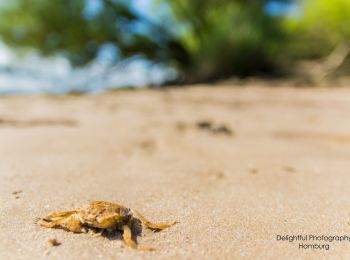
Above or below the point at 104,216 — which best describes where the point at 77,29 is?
above

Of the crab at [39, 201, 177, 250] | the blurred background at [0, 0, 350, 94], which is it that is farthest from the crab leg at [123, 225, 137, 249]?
the blurred background at [0, 0, 350, 94]

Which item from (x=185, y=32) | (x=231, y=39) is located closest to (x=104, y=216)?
(x=231, y=39)

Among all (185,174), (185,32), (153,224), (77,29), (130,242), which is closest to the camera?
(130,242)

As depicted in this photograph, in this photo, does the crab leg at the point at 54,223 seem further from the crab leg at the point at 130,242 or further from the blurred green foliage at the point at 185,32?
the blurred green foliage at the point at 185,32

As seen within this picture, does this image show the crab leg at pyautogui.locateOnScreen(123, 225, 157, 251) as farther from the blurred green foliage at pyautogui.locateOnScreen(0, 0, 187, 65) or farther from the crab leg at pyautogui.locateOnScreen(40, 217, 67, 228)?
the blurred green foliage at pyautogui.locateOnScreen(0, 0, 187, 65)

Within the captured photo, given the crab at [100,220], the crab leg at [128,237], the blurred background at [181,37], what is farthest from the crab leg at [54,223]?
the blurred background at [181,37]

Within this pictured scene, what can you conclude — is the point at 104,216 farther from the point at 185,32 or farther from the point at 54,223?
the point at 185,32
